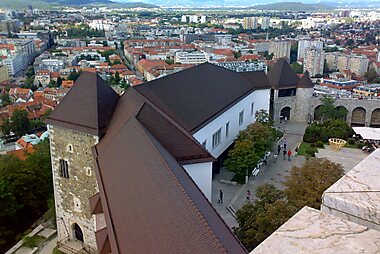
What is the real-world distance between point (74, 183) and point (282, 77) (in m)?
22.5

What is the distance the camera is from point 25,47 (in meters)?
111


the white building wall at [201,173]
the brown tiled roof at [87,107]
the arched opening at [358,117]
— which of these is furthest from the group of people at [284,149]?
the brown tiled roof at [87,107]

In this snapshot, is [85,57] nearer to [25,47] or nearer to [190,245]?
[25,47]

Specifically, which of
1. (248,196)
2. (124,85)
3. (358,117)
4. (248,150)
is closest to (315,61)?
(124,85)

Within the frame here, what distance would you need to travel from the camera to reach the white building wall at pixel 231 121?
69.8ft

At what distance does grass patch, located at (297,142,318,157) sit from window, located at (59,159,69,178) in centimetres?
1624

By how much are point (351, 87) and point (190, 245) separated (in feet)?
198

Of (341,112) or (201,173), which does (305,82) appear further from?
(201,173)

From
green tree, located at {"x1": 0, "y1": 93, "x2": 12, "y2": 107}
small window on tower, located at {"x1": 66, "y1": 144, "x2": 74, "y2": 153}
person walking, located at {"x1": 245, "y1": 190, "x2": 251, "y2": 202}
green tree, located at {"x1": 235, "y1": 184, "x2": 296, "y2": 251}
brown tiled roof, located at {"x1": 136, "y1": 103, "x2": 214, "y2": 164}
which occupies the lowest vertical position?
green tree, located at {"x1": 0, "y1": 93, "x2": 12, "y2": 107}

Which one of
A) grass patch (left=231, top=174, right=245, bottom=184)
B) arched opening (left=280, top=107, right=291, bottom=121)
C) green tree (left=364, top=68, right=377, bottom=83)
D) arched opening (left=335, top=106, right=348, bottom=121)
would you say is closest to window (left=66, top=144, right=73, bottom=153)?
grass patch (left=231, top=174, right=245, bottom=184)

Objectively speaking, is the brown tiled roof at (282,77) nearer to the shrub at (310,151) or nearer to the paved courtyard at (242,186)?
the paved courtyard at (242,186)

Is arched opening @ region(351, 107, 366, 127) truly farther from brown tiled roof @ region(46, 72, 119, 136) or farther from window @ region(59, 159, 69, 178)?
window @ region(59, 159, 69, 178)

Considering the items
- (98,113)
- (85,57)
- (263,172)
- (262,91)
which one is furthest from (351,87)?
(85,57)

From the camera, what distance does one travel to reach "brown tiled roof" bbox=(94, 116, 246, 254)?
7504 mm
